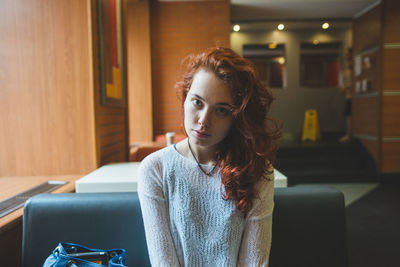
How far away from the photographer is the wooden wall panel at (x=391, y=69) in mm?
4559

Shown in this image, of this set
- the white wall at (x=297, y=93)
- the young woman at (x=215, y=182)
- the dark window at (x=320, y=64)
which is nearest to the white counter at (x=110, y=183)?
the young woman at (x=215, y=182)

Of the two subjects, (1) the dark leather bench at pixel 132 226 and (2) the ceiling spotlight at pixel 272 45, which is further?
(2) the ceiling spotlight at pixel 272 45

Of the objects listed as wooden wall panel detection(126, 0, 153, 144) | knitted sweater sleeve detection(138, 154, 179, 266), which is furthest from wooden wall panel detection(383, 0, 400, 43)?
knitted sweater sleeve detection(138, 154, 179, 266)

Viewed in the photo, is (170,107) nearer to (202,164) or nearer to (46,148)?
(46,148)

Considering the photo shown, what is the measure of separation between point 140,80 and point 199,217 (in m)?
4.41

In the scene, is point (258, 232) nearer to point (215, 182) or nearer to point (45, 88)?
point (215, 182)

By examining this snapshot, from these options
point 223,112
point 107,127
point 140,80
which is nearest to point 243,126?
point 223,112

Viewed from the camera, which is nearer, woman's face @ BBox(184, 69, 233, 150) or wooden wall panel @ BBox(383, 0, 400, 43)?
woman's face @ BBox(184, 69, 233, 150)

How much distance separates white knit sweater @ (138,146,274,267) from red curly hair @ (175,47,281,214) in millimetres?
47

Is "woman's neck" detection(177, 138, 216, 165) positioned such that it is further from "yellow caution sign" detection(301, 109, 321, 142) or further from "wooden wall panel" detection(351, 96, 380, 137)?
"yellow caution sign" detection(301, 109, 321, 142)

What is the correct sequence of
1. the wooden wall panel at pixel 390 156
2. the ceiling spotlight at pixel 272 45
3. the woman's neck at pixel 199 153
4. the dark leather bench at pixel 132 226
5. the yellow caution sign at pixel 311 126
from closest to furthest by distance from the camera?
the woman's neck at pixel 199 153
the dark leather bench at pixel 132 226
the wooden wall panel at pixel 390 156
the yellow caution sign at pixel 311 126
the ceiling spotlight at pixel 272 45

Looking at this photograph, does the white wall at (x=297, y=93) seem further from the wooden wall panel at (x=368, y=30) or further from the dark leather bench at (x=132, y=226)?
the dark leather bench at (x=132, y=226)

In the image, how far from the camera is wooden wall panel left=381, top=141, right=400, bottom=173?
15.3ft

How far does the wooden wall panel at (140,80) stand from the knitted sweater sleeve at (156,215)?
4116mm
